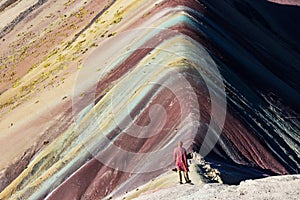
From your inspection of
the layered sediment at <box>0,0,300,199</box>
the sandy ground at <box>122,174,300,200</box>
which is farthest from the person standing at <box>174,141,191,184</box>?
the layered sediment at <box>0,0,300,199</box>

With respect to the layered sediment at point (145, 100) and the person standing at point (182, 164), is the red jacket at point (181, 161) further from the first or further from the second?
the layered sediment at point (145, 100)

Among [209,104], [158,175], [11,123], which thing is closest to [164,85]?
→ [209,104]

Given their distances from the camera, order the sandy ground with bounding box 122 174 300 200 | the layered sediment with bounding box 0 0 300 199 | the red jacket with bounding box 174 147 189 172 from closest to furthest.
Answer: the sandy ground with bounding box 122 174 300 200
the red jacket with bounding box 174 147 189 172
the layered sediment with bounding box 0 0 300 199

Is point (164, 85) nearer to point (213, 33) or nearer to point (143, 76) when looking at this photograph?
point (143, 76)

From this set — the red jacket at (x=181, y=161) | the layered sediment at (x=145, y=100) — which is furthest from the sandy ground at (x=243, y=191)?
the layered sediment at (x=145, y=100)

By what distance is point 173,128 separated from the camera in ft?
86.2

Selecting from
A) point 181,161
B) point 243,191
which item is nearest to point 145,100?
point 181,161

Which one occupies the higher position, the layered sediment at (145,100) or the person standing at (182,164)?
the person standing at (182,164)

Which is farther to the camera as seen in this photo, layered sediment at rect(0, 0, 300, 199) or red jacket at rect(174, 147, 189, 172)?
layered sediment at rect(0, 0, 300, 199)

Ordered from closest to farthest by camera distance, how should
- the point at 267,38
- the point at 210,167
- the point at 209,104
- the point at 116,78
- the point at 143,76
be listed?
the point at 210,167 < the point at 209,104 < the point at 143,76 < the point at 116,78 < the point at 267,38

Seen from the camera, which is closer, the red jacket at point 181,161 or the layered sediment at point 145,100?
the red jacket at point 181,161

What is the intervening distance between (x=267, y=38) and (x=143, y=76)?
22.0 metres

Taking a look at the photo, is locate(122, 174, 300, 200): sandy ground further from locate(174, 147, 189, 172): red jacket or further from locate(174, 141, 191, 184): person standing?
locate(174, 147, 189, 172): red jacket

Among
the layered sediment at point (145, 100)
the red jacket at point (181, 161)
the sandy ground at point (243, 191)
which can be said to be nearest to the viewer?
the sandy ground at point (243, 191)
